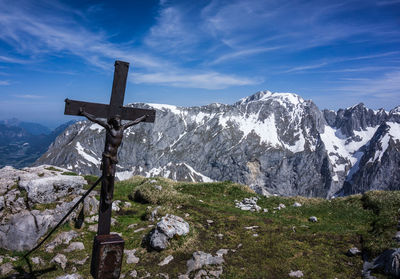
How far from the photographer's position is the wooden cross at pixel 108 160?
6954mm

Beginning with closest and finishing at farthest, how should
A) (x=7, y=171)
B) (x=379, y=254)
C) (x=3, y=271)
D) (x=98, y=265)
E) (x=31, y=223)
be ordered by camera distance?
(x=98, y=265), (x=3, y=271), (x=379, y=254), (x=31, y=223), (x=7, y=171)

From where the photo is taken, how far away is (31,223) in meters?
13.2

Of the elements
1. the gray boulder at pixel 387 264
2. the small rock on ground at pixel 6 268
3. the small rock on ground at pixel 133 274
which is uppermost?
the gray boulder at pixel 387 264

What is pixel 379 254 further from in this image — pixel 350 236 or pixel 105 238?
pixel 105 238

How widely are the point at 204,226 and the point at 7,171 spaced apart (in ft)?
47.4

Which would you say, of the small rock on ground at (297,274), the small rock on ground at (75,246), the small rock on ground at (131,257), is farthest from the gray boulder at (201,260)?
the small rock on ground at (75,246)

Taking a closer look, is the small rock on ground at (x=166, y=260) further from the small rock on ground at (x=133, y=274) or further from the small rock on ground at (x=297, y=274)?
the small rock on ground at (x=297, y=274)

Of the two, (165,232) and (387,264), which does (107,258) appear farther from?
(387,264)

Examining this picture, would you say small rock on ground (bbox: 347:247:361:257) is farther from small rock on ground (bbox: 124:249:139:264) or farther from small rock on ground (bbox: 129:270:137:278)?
small rock on ground (bbox: 124:249:139:264)

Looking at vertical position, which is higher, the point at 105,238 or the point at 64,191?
the point at 105,238

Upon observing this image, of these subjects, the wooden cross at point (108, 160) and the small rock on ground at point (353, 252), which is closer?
the wooden cross at point (108, 160)

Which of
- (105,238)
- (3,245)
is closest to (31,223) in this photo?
(3,245)

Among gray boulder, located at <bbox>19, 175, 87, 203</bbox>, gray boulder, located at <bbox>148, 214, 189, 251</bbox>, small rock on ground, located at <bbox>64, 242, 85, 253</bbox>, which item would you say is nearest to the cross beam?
gray boulder, located at <bbox>148, 214, 189, 251</bbox>

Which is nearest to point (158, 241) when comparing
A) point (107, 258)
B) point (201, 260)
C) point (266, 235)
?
point (201, 260)
